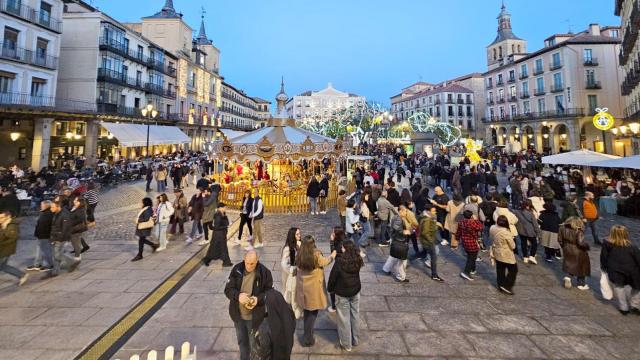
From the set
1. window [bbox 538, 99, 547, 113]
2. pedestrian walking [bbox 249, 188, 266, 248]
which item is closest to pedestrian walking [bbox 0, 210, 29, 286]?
pedestrian walking [bbox 249, 188, 266, 248]

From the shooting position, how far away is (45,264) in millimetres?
6578

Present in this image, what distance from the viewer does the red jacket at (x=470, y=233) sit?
6109 millimetres

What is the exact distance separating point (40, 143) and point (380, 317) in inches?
1097

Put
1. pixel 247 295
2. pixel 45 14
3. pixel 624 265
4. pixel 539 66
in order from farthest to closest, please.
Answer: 1. pixel 539 66
2. pixel 45 14
3. pixel 624 265
4. pixel 247 295

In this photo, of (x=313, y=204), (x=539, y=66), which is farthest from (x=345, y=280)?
(x=539, y=66)

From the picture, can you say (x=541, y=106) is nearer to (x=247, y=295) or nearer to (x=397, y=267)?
(x=397, y=267)

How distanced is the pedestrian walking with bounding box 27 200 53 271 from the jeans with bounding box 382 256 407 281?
Result: 7082 millimetres

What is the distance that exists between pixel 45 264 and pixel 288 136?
10.4 m

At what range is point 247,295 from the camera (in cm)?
320

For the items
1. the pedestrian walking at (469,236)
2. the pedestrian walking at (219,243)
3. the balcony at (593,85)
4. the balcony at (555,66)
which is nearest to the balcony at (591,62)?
the balcony at (593,85)

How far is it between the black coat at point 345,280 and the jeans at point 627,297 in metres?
4.43

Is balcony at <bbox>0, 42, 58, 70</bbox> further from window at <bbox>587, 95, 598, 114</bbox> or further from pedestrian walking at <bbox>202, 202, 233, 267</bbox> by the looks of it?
window at <bbox>587, 95, 598, 114</bbox>

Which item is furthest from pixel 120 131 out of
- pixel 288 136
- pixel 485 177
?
pixel 485 177

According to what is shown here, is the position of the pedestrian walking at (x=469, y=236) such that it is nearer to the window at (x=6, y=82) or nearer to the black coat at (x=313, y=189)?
the black coat at (x=313, y=189)
